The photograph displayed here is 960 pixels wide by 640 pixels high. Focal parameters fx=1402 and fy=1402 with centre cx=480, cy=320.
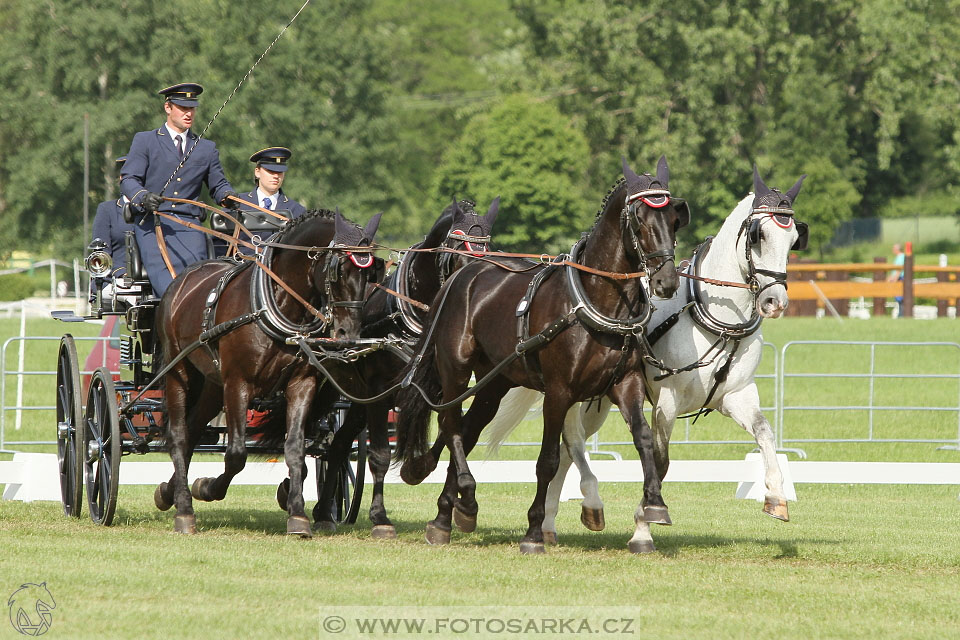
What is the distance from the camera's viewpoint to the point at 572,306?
7766 millimetres

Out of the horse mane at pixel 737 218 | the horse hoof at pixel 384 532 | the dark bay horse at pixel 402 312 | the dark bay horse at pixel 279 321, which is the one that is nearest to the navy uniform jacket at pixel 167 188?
the dark bay horse at pixel 279 321

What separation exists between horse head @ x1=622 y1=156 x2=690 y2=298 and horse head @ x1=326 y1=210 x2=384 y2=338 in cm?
155

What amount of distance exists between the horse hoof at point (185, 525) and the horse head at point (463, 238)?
7.19ft

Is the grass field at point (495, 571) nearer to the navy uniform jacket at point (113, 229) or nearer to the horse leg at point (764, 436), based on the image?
the horse leg at point (764, 436)

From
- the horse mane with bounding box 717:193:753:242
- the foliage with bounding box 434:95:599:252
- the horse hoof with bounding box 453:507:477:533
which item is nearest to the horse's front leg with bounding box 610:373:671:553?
the horse hoof with bounding box 453:507:477:533

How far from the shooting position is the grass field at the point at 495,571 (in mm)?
5969

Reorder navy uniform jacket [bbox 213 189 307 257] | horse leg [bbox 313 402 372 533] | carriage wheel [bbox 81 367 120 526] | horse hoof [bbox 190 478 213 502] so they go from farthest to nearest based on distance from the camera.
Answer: navy uniform jacket [bbox 213 189 307 257] → horse leg [bbox 313 402 372 533] → horse hoof [bbox 190 478 213 502] → carriage wheel [bbox 81 367 120 526]

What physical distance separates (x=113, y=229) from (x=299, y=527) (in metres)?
3.03

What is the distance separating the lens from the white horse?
812 centimetres

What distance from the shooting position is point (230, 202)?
9.99 meters

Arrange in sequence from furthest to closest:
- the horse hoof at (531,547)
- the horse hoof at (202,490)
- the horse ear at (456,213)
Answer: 1. the horse hoof at (202,490)
2. the horse ear at (456,213)
3. the horse hoof at (531,547)

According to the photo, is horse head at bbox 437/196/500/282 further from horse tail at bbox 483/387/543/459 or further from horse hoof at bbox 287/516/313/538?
horse hoof at bbox 287/516/313/538

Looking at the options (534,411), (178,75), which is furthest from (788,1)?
(534,411)

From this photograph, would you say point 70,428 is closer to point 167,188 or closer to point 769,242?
point 167,188
